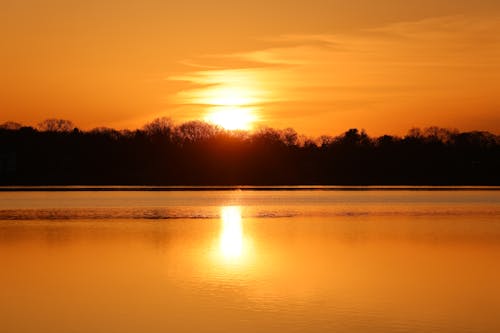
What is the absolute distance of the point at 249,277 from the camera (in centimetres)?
2308

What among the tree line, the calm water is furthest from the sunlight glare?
the tree line

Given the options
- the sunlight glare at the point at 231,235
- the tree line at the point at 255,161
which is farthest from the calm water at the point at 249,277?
the tree line at the point at 255,161

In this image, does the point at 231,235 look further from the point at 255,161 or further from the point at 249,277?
the point at 255,161

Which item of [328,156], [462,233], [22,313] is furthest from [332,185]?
[22,313]

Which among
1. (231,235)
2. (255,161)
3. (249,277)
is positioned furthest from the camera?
(255,161)

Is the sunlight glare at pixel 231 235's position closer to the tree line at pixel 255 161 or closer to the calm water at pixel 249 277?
the calm water at pixel 249 277

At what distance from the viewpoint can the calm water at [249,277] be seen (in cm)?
1706

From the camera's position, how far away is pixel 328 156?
442 ft

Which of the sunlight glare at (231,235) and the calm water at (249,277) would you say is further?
the sunlight glare at (231,235)

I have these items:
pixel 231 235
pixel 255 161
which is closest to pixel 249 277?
pixel 231 235

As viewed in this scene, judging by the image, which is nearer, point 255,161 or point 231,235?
point 231,235

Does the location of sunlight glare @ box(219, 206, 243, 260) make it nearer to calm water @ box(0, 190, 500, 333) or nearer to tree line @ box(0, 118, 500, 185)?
calm water @ box(0, 190, 500, 333)

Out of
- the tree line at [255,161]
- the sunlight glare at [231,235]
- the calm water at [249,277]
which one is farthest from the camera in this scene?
the tree line at [255,161]

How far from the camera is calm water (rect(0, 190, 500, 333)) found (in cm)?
1706
